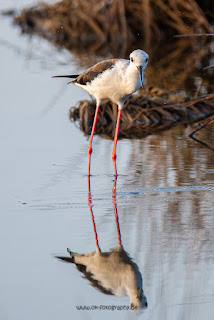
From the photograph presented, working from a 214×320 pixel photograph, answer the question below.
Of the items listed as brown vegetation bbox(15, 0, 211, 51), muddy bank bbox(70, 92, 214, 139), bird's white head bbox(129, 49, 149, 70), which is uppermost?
bird's white head bbox(129, 49, 149, 70)

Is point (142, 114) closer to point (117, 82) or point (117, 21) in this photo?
point (117, 82)

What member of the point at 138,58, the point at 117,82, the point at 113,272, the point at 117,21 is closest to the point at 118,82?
the point at 117,82

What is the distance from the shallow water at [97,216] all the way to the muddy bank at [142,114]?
0.23 meters

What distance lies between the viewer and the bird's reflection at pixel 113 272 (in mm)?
3471

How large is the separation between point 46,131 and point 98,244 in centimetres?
353

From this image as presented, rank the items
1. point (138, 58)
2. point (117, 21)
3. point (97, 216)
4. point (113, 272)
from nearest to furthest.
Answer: point (113, 272) < point (97, 216) < point (138, 58) < point (117, 21)

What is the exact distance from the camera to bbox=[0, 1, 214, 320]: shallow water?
3.39 metres

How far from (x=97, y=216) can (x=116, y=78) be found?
1.73 metres

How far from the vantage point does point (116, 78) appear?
595 cm

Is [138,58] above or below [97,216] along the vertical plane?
above

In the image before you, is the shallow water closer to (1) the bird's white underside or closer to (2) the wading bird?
(2) the wading bird

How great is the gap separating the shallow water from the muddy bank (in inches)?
9.2

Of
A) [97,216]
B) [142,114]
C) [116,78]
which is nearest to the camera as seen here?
[97,216]

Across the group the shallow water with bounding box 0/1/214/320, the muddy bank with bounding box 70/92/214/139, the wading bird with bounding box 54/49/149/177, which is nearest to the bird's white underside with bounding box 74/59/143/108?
the wading bird with bounding box 54/49/149/177
